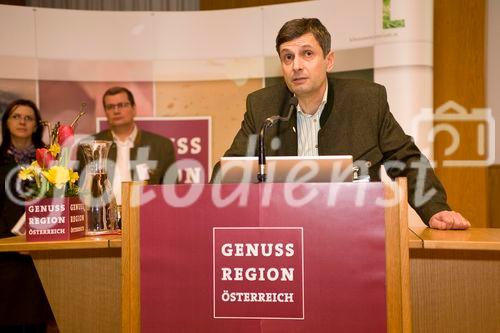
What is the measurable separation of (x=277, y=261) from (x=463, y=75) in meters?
3.10

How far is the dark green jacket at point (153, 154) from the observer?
13.2 ft

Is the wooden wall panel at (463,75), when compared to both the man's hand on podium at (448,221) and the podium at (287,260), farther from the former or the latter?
the podium at (287,260)

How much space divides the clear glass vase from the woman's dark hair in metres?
1.69

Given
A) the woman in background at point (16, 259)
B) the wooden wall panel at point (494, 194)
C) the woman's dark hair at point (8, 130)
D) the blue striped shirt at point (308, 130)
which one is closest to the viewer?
the blue striped shirt at point (308, 130)

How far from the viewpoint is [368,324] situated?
1475mm

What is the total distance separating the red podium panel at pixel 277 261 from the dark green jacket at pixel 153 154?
2.54 metres

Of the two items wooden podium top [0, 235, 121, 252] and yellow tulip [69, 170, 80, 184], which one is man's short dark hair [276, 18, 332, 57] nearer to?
yellow tulip [69, 170, 80, 184]

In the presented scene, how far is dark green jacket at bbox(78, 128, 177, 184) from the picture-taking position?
13.2ft

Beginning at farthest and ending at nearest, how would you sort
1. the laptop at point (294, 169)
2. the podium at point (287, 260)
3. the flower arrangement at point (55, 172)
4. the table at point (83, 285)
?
the flower arrangement at point (55, 172) → the table at point (83, 285) → the laptop at point (294, 169) → the podium at point (287, 260)

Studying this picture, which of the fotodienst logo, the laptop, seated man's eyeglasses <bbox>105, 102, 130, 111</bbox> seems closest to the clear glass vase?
the laptop

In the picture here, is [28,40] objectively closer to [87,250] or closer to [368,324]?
[87,250]

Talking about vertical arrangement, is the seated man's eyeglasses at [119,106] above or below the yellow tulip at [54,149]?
above

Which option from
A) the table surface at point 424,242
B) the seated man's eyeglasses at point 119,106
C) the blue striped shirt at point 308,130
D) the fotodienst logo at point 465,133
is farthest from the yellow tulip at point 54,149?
the fotodienst logo at point 465,133

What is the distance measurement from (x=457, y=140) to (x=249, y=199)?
9.90ft
